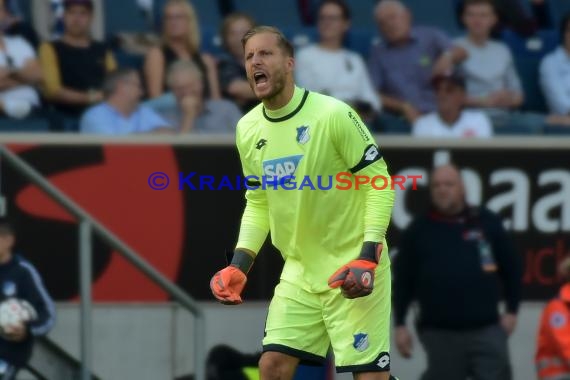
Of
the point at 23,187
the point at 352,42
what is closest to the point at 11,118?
the point at 23,187

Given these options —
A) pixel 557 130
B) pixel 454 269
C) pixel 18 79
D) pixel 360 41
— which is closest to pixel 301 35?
pixel 360 41

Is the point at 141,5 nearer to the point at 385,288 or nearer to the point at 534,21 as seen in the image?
the point at 534,21

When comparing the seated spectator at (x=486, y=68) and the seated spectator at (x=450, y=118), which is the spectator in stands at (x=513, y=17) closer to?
the seated spectator at (x=486, y=68)

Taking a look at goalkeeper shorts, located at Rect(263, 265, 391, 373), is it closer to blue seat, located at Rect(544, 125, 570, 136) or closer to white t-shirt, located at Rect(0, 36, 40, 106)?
white t-shirt, located at Rect(0, 36, 40, 106)

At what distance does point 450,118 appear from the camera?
10203 mm

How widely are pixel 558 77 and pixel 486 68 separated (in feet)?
1.79

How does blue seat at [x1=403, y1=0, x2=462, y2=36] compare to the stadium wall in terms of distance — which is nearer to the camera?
the stadium wall

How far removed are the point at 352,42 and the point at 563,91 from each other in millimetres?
1657

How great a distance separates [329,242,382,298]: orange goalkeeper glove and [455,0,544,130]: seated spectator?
4.93m

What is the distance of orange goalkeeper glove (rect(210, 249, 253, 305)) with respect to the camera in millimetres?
6383

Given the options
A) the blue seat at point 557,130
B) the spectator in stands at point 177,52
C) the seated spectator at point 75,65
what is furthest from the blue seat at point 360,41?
the seated spectator at point 75,65

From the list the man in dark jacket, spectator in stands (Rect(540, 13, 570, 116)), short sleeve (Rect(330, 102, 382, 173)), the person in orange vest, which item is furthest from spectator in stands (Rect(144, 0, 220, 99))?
short sleeve (Rect(330, 102, 382, 173))

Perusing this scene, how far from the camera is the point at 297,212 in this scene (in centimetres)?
648

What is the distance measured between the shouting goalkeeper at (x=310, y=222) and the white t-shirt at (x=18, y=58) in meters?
3.57
